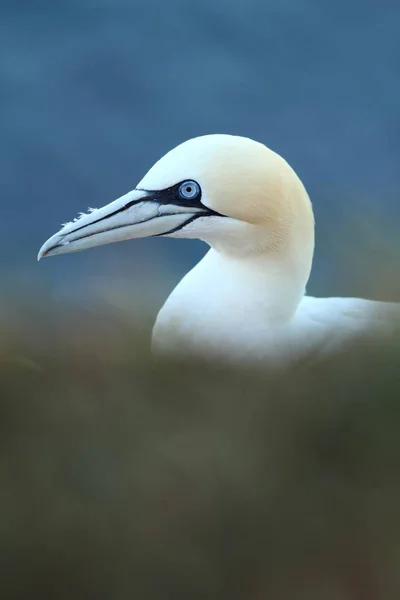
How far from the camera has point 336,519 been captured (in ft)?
3.98

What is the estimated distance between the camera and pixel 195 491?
121cm

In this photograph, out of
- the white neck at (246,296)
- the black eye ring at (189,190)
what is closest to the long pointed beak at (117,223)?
the black eye ring at (189,190)

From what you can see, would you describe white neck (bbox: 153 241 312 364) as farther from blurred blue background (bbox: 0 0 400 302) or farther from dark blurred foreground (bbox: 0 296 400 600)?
blurred blue background (bbox: 0 0 400 302)

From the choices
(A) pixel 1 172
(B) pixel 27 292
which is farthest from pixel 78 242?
(A) pixel 1 172

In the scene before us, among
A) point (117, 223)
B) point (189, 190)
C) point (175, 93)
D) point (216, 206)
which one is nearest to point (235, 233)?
point (216, 206)

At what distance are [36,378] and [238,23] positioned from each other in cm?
852

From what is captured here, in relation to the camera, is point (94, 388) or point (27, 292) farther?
point (27, 292)

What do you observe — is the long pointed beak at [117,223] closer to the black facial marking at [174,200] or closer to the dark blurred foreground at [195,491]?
the black facial marking at [174,200]

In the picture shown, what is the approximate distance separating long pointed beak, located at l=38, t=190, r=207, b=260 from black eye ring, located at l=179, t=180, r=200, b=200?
0.41ft

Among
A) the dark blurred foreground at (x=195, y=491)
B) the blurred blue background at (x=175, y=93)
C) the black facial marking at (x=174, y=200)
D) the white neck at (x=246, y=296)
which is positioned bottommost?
the dark blurred foreground at (x=195, y=491)

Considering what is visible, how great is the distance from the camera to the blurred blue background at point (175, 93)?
834 centimetres

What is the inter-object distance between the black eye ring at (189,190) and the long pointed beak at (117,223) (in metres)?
0.13

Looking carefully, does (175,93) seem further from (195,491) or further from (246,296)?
(195,491)

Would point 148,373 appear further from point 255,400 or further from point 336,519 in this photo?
point 336,519
